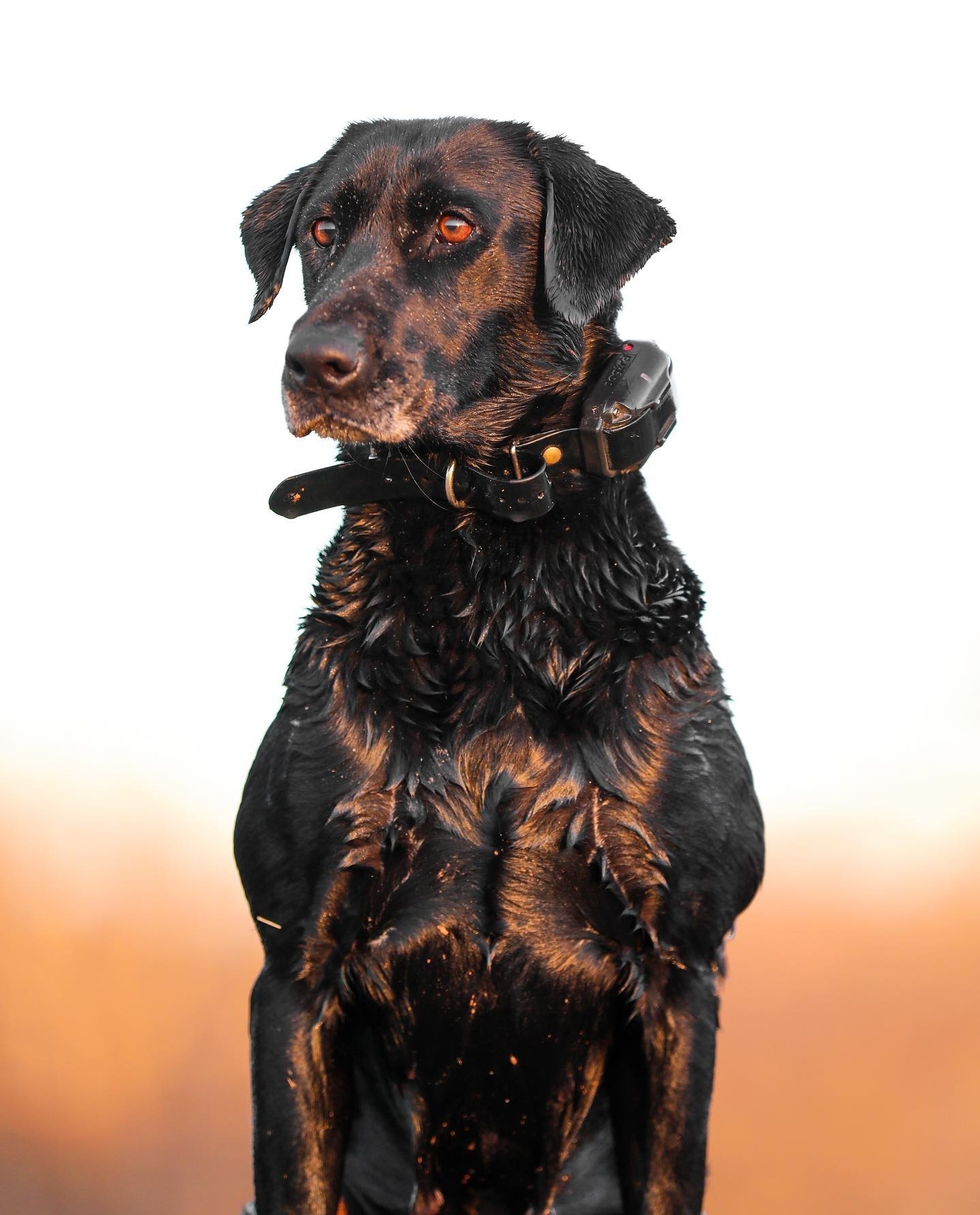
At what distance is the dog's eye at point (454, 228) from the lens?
8.72 ft

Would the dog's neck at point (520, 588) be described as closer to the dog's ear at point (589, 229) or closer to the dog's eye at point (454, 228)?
the dog's ear at point (589, 229)

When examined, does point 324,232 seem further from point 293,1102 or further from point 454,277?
point 293,1102

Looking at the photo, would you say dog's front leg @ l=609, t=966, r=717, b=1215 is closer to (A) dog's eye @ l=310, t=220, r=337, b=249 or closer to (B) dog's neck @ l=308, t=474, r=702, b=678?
(B) dog's neck @ l=308, t=474, r=702, b=678

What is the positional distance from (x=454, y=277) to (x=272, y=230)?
610mm

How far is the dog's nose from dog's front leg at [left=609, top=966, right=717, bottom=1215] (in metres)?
1.17

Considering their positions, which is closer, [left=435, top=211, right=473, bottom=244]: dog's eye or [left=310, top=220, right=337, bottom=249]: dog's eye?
[left=435, top=211, right=473, bottom=244]: dog's eye

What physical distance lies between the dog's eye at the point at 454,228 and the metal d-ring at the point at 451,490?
0.39 m

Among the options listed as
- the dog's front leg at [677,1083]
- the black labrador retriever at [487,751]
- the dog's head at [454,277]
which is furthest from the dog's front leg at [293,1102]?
the dog's head at [454,277]

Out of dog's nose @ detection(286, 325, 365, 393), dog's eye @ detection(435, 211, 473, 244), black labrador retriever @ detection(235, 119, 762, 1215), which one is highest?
dog's eye @ detection(435, 211, 473, 244)

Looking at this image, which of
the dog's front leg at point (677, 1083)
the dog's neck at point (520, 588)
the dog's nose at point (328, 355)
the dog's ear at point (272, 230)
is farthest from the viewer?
the dog's ear at point (272, 230)

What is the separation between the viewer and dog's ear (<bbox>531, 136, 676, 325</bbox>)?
268 cm

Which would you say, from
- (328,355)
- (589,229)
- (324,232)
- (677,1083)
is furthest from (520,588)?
(677,1083)

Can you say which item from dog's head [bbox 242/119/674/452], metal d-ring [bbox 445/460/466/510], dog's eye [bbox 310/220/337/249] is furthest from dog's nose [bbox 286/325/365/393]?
dog's eye [bbox 310/220/337/249]

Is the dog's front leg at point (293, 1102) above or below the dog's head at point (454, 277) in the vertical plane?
below
